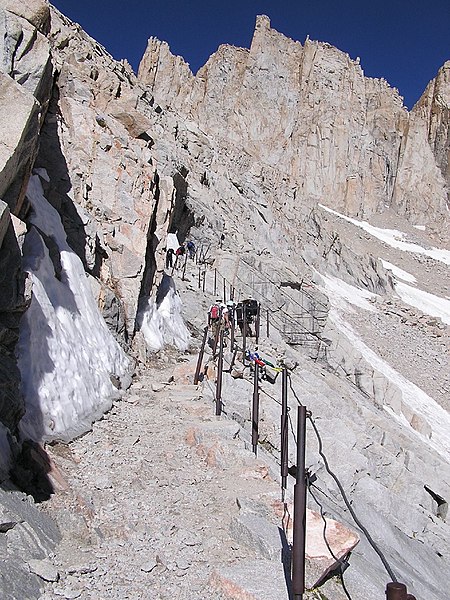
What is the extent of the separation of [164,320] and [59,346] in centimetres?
666

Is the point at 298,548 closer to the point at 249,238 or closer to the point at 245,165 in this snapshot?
the point at 249,238

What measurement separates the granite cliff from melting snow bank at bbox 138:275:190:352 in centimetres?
6

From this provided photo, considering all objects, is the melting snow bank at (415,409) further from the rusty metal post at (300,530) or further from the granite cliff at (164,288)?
the rusty metal post at (300,530)

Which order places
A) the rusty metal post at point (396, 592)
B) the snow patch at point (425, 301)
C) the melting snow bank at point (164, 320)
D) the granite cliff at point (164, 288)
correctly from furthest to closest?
the snow patch at point (425, 301)
the melting snow bank at point (164, 320)
the granite cliff at point (164, 288)
the rusty metal post at point (396, 592)

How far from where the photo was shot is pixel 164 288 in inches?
562

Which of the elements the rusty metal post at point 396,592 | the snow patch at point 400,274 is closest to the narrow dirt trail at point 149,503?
the rusty metal post at point 396,592

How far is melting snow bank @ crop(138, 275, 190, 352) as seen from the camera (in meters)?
11.9

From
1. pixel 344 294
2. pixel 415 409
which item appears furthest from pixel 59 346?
pixel 344 294

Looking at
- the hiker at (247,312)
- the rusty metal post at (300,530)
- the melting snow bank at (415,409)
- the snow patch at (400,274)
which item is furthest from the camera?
the snow patch at (400,274)

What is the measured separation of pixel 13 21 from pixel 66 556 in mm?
5750

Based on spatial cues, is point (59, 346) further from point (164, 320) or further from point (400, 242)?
point (400, 242)

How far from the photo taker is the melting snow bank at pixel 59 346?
18.4 feet

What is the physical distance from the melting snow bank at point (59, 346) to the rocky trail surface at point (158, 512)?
33 centimetres

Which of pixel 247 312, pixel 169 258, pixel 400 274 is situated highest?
pixel 400 274
